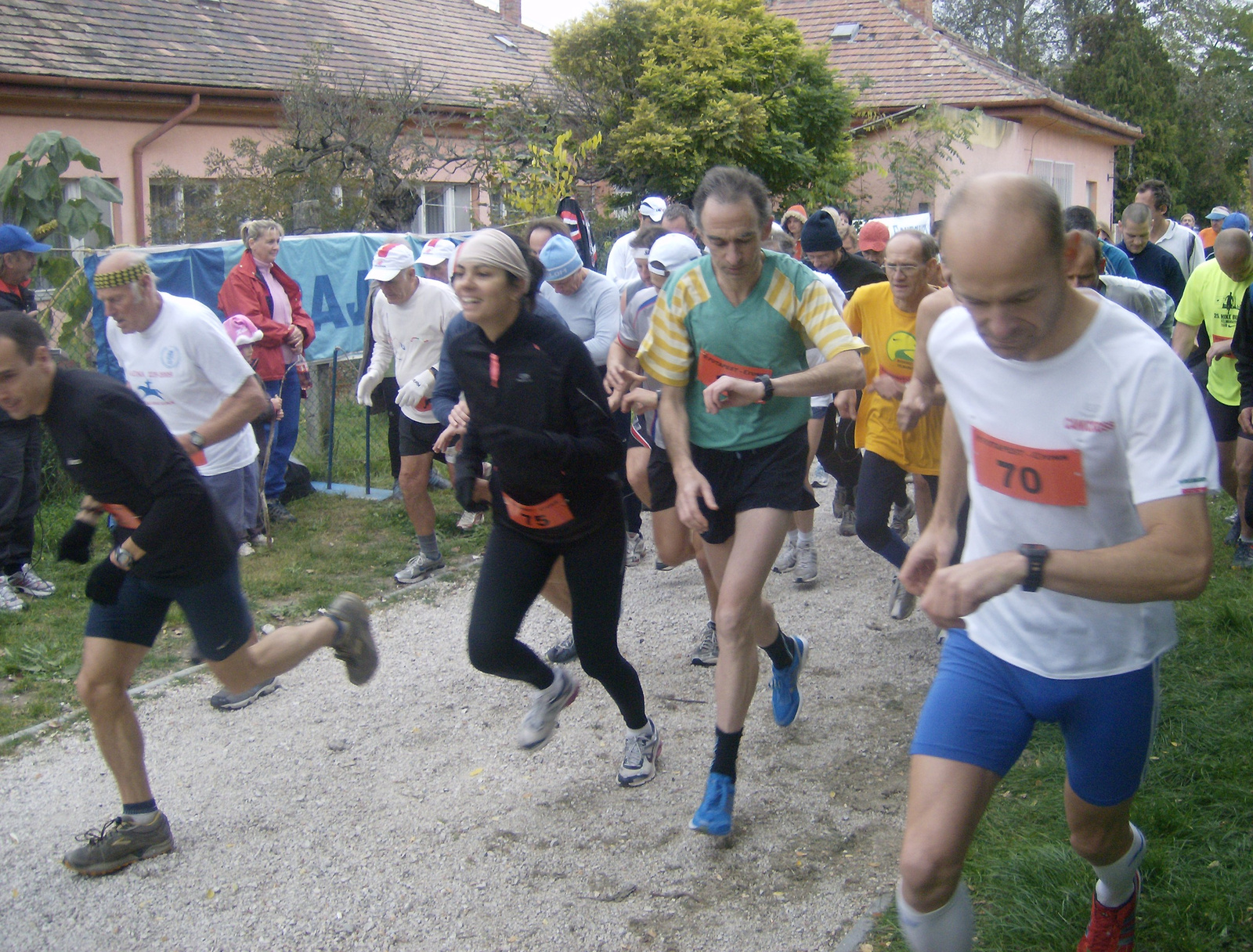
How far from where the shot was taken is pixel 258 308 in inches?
343

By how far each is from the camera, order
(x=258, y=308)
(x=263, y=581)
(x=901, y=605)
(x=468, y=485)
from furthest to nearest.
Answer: (x=258, y=308), (x=263, y=581), (x=901, y=605), (x=468, y=485)

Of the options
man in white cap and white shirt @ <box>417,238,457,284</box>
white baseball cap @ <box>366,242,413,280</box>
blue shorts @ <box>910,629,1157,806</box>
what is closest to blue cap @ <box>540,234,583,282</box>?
white baseball cap @ <box>366,242,413,280</box>

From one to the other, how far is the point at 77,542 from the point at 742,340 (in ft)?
8.11

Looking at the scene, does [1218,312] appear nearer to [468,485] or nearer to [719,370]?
[719,370]

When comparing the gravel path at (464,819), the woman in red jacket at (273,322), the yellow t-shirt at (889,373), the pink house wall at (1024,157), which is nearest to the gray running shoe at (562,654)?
the gravel path at (464,819)

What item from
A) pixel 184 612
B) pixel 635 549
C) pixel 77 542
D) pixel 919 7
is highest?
pixel 919 7

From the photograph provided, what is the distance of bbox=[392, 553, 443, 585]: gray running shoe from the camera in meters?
7.35

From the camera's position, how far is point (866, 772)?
446cm

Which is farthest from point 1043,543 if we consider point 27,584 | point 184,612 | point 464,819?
point 27,584

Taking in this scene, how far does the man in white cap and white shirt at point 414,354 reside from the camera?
23.9 ft

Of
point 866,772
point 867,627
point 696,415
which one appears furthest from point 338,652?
point 867,627

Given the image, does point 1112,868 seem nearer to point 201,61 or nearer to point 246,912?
point 246,912

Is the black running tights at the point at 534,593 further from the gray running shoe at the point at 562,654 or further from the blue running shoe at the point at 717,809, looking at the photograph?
the gray running shoe at the point at 562,654

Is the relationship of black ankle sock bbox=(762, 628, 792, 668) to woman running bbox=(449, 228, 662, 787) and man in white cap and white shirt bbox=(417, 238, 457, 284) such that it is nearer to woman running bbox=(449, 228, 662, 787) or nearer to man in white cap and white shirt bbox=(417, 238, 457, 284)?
woman running bbox=(449, 228, 662, 787)
